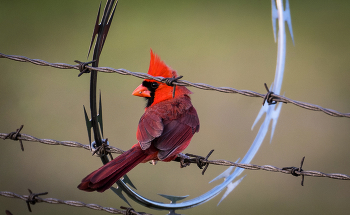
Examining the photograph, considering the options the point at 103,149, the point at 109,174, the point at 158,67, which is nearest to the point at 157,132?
the point at 103,149

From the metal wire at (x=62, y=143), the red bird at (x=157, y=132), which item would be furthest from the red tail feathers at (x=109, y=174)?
the metal wire at (x=62, y=143)

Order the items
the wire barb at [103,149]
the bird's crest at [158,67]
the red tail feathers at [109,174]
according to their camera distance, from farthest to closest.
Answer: the bird's crest at [158,67]
the wire barb at [103,149]
the red tail feathers at [109,174]

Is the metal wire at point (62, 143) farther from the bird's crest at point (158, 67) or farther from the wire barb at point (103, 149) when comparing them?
the bird's crest at point (158, 67)

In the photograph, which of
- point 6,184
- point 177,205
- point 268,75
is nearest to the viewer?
point 177,205

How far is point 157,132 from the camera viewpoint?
5.78 feet

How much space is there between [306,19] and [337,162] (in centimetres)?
243

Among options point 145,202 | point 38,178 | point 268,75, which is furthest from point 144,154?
point 268,75

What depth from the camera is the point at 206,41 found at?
549 centimetres

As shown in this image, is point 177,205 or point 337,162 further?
point 337,162

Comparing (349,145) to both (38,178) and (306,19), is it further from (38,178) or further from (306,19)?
(38,178)

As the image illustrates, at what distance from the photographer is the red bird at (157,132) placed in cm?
143

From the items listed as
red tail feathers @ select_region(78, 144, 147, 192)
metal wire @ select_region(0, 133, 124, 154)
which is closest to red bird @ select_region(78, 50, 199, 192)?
red tail feathers @ select_region(78, 144, 147, 192)

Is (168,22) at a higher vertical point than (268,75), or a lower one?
higher

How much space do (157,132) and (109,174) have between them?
41cm
